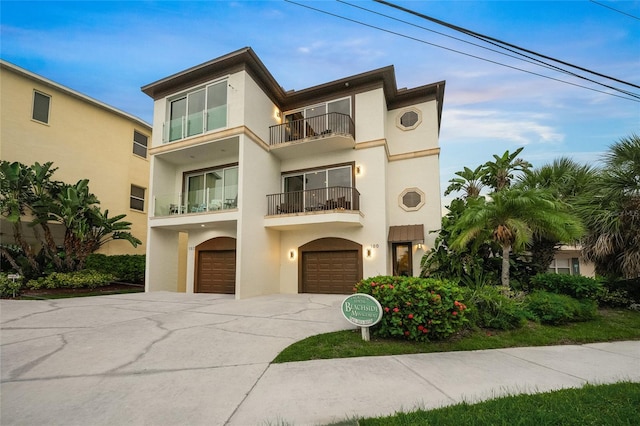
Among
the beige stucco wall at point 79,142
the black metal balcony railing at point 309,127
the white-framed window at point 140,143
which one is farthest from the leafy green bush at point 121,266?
the black metal balcony railing at point 309,127

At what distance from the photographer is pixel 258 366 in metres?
4.37

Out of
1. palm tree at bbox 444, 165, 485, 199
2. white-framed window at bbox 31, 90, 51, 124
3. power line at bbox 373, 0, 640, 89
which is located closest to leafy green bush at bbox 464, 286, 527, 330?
power line at bbox 373, 0, 640, 89

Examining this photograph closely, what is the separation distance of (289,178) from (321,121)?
10.3 ft

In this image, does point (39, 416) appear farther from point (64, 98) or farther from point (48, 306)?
point (64, 98)

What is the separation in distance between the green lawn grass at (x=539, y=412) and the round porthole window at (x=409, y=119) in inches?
496

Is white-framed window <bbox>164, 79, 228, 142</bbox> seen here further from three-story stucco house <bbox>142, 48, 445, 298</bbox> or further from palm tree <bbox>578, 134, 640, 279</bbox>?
palm tree <bbox>578, 134, 640, 279</bbox>

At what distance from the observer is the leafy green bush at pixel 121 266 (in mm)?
14723

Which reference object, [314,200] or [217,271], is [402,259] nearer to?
[314,200]

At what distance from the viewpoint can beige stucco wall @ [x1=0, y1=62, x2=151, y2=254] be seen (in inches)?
560

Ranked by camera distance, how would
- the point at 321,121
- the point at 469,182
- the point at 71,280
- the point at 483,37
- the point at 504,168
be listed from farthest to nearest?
1. the point at 321,121
2. the point at 469,182
3. the point at 71,280
4. the point at 504,168
5. the point at 483,37

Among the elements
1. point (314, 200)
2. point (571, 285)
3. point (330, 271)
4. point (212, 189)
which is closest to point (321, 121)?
point (314, 200)

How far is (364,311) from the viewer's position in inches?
220

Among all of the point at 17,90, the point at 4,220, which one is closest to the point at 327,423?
the point at 4,220

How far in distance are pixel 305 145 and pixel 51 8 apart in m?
8.84
